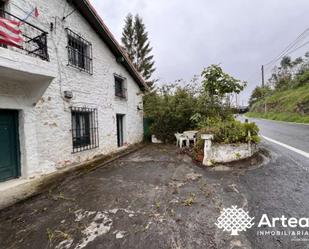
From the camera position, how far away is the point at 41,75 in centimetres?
415

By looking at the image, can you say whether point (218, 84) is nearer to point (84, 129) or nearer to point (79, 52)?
point (79, 52)

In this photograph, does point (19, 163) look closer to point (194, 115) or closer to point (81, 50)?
point (81, 50)

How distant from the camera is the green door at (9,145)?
439cm

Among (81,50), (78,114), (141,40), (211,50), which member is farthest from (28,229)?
(141,40)

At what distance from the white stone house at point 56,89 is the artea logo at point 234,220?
15.4 feet

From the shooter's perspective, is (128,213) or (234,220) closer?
(234,220)

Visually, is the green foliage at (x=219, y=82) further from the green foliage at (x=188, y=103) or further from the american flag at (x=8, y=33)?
the american flag at (x=8, y=33)

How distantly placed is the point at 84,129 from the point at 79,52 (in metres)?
2.93

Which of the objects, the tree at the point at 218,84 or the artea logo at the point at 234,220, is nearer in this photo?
the artea logo at the point at 234,220

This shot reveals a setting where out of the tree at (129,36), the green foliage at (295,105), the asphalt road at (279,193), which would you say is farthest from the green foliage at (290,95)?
the tree at (129,36)

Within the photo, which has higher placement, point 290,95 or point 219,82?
point 290,95

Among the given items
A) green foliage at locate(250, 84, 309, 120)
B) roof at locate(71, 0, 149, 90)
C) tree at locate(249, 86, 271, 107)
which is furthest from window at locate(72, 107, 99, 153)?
tree at locate(249, 86, 271, 107)

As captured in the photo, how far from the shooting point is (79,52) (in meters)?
6.79

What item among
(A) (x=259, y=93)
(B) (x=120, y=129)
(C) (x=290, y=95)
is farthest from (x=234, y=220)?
(A) (x=259, y=93)
